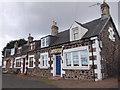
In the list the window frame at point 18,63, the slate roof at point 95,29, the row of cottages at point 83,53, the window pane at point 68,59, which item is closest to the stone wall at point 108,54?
the row of cottages at point 83,53

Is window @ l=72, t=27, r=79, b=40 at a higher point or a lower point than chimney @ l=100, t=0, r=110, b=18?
lower

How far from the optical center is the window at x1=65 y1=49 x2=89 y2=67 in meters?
10.2

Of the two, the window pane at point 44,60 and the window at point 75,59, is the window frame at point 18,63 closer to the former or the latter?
the window pane at point 44,60

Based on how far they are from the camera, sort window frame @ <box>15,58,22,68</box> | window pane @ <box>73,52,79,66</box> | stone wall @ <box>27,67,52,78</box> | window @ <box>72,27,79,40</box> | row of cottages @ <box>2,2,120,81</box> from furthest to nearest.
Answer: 1. window frame @ <box>15,58,22,68</box>
2. stone wall @ <box>27,67,52,78</box>
3. window @ <box>72,27,79,40</box>
4. window pane @ <box>73,52,79,66</box>
5. row of cottages @ <box>2,2,120,81</box>

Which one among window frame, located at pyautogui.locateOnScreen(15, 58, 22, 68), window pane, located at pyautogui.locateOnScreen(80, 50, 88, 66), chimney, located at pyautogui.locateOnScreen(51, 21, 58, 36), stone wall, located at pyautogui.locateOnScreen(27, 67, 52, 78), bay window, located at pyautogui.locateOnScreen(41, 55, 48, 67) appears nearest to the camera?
window pane, located at pyautogui.locateOnScreen(80, 50, 88, 66)

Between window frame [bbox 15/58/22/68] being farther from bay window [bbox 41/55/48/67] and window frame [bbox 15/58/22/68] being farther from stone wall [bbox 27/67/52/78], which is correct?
bay window [bbox 41/55/48/67]

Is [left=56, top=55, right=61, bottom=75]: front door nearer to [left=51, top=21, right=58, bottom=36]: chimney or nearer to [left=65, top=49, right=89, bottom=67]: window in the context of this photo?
[left=65, top=49, right=89, bottom=67]: window

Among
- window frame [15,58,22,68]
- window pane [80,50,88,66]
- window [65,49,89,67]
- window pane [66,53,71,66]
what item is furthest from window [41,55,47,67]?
window frame [15,58,22,68]

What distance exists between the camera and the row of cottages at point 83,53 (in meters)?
9.48

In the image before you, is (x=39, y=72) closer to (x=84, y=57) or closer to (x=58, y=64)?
(x=58, y=64)

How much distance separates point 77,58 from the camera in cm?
1070

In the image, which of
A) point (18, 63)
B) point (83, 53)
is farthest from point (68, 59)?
point (18, 63)

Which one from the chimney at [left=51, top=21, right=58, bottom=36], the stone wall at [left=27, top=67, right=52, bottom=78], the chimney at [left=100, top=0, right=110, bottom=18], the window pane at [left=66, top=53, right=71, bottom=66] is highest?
the chimney at [left=100, top=0, right=110, bottom=18]

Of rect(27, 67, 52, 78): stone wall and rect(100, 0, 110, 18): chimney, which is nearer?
rect(100, 0, 110, 18): chimney
